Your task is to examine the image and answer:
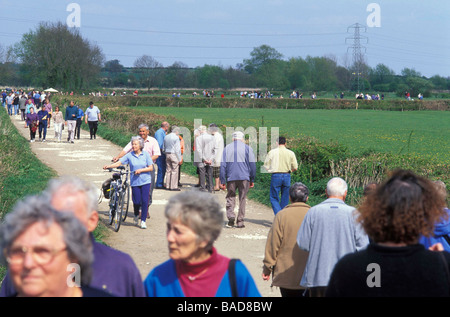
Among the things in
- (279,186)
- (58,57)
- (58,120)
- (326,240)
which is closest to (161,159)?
(279,186)

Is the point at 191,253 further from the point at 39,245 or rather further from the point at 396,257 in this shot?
the point at 396,257

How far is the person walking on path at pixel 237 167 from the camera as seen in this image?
37.9ft

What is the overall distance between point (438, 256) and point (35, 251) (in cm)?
209

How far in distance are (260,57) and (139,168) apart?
15480 cm

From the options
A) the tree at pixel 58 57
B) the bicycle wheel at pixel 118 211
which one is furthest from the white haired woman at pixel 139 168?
the tree at pixel 58 57

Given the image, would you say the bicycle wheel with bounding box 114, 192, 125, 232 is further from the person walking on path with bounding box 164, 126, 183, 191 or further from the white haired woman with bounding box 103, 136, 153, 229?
the person walking on path with bounding box 164, 126, 183, 191

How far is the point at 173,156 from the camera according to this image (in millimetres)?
16062

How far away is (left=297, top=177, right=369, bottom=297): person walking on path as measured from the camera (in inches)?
209

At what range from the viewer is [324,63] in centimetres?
14162

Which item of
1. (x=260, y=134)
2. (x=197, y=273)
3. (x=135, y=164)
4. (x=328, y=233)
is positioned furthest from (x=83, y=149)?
(x=197, y=273)

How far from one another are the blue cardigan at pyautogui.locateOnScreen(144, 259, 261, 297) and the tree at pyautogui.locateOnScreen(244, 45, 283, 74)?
522 feet

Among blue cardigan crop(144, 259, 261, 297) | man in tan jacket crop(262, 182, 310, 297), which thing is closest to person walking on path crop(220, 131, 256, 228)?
man in tan jacket crop(262, 182, 310, 297)

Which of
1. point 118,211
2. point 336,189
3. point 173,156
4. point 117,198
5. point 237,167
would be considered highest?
point 336,189

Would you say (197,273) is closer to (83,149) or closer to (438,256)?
(438,256)
